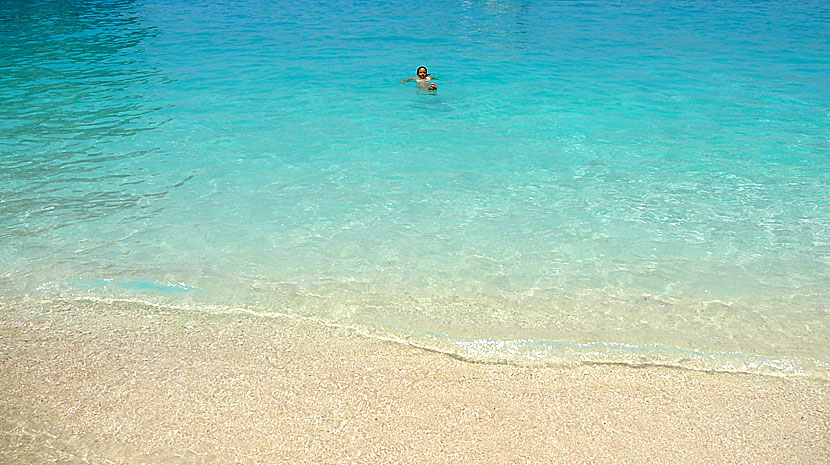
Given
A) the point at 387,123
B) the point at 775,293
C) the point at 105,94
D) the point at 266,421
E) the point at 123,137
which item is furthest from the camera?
the point at 105,94

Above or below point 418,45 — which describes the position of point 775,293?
below

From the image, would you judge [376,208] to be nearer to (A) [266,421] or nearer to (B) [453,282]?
(B) [453,282]

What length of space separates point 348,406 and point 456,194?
3938 millimetres

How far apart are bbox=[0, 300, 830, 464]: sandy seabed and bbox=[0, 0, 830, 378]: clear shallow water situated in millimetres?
336

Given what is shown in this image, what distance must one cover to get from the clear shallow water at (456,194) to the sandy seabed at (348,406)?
336mm

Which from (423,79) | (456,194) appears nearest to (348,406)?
(456,194)

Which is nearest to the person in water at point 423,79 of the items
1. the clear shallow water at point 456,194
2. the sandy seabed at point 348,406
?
the clear shallow water at point 456,194

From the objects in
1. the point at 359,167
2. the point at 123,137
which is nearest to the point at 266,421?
the point at 359,167

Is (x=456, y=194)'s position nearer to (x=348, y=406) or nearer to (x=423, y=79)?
(x=348, y=406)

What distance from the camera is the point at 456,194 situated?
7477 mm

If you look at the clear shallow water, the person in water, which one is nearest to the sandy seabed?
the clear shallow water

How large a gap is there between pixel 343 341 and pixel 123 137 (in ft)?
21.4

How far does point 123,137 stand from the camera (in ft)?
30.7

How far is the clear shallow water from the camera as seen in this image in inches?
202
